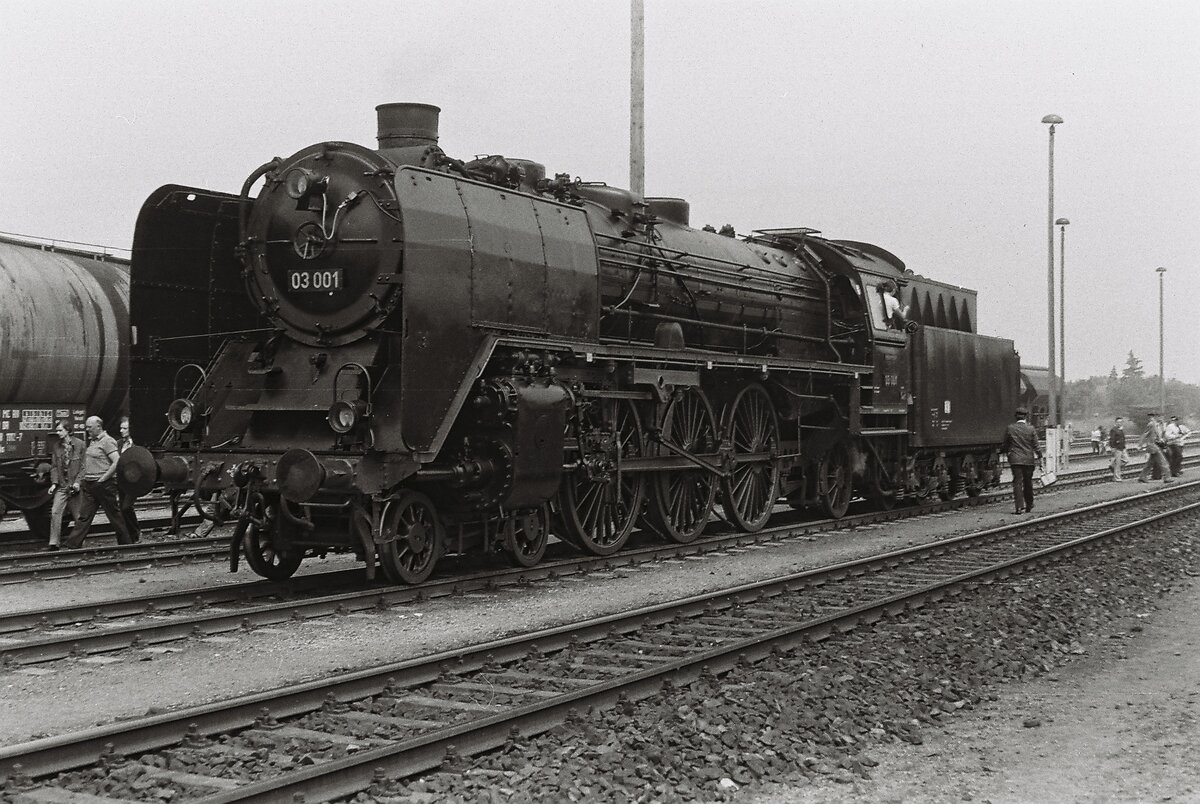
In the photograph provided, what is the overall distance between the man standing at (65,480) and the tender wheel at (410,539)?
5.00 meters

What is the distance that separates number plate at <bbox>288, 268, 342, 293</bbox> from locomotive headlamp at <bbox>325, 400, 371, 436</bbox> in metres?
1.10

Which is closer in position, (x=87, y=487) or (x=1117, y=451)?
(x=87, y=487)

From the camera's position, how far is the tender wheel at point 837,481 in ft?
54.4

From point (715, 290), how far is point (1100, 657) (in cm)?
701

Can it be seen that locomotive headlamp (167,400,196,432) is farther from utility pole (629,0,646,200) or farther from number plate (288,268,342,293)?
utility pole (629,0,646,200)

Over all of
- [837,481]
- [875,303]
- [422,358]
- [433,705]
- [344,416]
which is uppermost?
[875,303]

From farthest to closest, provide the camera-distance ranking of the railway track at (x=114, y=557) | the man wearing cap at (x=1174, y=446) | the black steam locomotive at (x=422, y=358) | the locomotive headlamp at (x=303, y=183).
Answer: the man wearing cap at (x=1174, y=446)
the railway track at (x=114, y=557)
the locomotive headlamp at (x=303, y=183)
the black steam locomotive at (x=422, y=358)

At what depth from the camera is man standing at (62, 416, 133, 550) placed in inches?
515

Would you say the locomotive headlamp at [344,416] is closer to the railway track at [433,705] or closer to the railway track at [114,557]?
the railway track at [433,705]

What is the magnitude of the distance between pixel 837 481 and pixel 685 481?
378cm

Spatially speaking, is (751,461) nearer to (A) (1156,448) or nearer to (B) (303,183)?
(B) (303,183)

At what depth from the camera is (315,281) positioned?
10.1 metres

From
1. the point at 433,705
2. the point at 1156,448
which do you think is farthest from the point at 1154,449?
the point at 433,705

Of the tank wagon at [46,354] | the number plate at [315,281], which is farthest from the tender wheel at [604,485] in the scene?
the tank wagon at [46,354]
